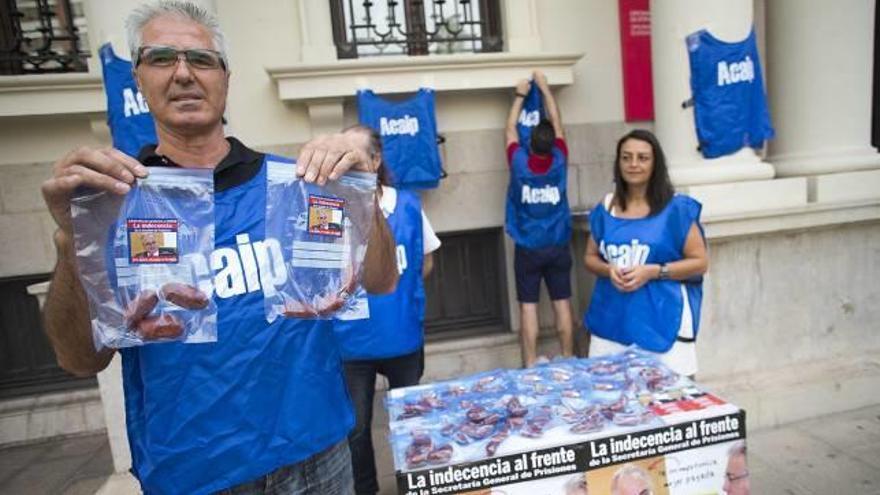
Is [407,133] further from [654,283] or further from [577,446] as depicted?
[577,446]

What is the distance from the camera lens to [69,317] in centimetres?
124

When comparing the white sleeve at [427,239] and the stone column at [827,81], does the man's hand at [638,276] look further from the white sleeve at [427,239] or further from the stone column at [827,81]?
the stone column at [827,81]

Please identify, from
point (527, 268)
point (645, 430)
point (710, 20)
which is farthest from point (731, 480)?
point (710, 20)

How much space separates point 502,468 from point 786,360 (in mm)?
3376

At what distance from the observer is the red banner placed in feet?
15.0

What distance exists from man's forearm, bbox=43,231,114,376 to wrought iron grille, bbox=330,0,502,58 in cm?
353

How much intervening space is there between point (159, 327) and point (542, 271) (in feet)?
11.1

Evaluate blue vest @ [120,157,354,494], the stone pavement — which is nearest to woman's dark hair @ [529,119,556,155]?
the stone pavement

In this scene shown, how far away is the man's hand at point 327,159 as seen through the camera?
4.02ft

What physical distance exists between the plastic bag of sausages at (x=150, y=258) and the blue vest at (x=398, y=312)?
1.27m

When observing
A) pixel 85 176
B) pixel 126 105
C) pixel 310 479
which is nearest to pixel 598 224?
pixel 310 479

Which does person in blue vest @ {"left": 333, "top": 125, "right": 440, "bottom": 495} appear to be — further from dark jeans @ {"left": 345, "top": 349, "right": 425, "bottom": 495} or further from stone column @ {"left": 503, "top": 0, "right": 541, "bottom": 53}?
stone column @ {"left": 503, "top": 0, "right": 541, "bottom": 53}

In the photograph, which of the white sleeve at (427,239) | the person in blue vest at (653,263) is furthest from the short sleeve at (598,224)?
the white sleeve at (427,239)

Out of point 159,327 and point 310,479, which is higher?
point 159,327
